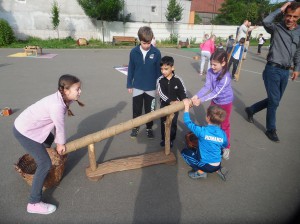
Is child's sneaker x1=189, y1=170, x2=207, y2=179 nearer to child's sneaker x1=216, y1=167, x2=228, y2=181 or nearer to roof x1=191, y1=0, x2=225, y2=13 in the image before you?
child's sneaker x1=216, y1=167, x2=228, y2=181

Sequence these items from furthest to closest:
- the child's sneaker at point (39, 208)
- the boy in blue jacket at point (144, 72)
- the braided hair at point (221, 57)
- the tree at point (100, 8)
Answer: the tree at point (100, 8), the boy in blue jacket at point (144, 72), the braided hair at point (221, 57), the child's sneaker at point (39, 208)

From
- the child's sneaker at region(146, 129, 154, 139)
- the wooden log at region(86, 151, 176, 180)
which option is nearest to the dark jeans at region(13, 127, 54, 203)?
the wooden log at region(86, 151, 176, 180)

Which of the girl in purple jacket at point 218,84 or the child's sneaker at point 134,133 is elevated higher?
the girl in purple jacket at point 218,84

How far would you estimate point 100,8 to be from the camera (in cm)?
2089

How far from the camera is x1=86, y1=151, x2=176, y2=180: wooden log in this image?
3.08 m

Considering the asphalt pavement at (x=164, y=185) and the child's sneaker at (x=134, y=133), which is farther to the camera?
the child's sneaker at (x=134, y=133)

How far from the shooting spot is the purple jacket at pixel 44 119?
2.26 meters

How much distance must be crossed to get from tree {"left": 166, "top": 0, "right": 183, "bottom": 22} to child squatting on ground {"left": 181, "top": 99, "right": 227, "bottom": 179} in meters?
25.0

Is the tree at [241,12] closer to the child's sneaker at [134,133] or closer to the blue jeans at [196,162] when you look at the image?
the child's sneaker at [134,133]

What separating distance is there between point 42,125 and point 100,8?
2132 cm

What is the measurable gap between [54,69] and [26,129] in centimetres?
839

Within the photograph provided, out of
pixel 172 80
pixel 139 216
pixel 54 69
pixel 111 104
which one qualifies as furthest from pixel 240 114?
pixel 54 69

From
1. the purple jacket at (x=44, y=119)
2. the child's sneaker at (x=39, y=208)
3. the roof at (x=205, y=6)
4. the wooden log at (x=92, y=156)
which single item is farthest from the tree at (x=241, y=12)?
the child's sneaker at (x=39, y=208)

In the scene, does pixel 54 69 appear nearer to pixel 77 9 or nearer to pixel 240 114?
pixel 240 114
